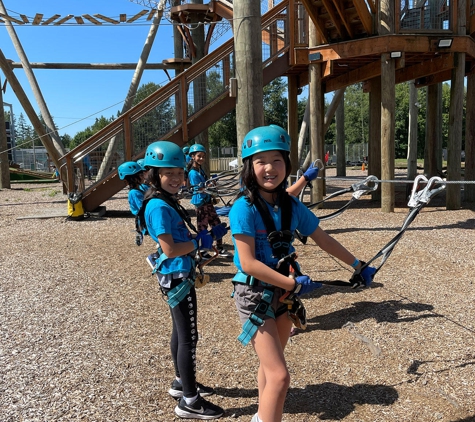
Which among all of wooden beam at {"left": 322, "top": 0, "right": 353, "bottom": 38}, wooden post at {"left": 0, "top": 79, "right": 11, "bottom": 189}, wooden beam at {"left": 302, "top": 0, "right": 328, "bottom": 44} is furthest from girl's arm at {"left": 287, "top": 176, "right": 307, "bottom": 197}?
wooden post at {"left": 0, "top": 79, "right": 11, "bottom": 189}

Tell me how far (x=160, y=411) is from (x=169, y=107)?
9.48 meters

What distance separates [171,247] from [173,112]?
9.25m

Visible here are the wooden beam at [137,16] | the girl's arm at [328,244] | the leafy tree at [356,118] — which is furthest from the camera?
the leafy tree at [356,118]

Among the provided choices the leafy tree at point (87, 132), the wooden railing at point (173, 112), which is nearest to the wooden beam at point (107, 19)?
the wooden railing at point (173, 112)

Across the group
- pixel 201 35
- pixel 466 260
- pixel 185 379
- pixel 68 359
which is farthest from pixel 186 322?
pixel 201 35

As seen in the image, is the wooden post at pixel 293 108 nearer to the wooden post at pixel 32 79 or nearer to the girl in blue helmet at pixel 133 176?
the wooden post at pixel 32 79

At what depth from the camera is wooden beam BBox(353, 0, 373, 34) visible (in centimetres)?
985

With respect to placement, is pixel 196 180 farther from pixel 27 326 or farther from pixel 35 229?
pixel 35 229

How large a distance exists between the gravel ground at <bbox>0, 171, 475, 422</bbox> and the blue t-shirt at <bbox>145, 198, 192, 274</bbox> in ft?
3.13

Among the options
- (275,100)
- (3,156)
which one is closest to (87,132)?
(275,100)

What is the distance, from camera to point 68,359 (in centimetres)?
398

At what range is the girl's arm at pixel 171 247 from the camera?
9.52ft

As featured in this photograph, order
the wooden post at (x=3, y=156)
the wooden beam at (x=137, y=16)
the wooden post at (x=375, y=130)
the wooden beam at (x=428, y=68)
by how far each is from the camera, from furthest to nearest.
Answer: the wooden post at (x=3, y=156), the wooden beam at (x=137, y=16), the wooden post at (x=375, y=130), the wooden beam at (x=428, y=68)

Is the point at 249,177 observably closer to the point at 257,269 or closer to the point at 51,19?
the point at 257,269
